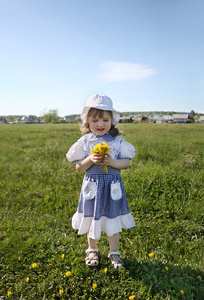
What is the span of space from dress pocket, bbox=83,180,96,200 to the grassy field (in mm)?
863

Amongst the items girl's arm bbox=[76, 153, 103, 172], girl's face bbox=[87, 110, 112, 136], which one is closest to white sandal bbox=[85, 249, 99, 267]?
girl's arm bbox=[76, 153, 103, 172]

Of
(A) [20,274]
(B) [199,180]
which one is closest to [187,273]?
(A) [20,274]

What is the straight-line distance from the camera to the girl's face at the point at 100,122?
228 cm

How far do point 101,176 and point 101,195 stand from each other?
0.22 meters

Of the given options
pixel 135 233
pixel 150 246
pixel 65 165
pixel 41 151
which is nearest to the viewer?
pixel 150 246

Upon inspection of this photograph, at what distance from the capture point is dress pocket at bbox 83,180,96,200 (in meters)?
2.32

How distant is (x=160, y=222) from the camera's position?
322cm

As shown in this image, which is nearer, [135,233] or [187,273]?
[187,273]

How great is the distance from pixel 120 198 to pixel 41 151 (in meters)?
5.49

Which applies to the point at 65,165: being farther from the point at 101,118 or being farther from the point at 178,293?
the point at 178,293

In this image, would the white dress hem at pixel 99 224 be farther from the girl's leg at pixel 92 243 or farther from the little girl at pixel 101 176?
the girl's leg at pixel 92 243

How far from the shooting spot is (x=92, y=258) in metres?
2.51

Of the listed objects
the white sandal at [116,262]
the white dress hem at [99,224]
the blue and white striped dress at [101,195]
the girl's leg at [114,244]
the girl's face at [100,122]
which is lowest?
the white sandal at [116,262]

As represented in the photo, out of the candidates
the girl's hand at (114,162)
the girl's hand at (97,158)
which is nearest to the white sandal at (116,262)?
the girl's hand at (114,162)
